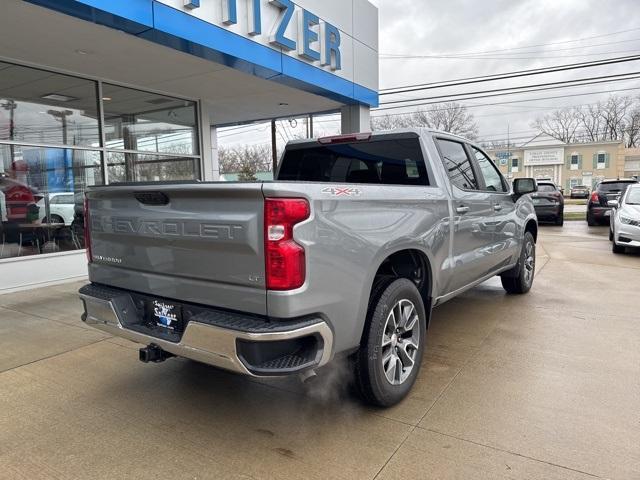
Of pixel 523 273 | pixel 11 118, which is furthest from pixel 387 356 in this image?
pixel 11 118

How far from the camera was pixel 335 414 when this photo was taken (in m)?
3.21

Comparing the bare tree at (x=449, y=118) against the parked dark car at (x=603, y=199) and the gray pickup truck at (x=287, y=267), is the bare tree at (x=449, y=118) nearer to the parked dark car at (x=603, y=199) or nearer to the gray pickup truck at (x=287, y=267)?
the parked dark car at (x=603, y=199)

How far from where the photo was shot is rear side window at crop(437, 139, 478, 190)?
430 centimetres

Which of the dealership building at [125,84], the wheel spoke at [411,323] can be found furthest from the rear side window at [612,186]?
the wheel spoke at [411,323]

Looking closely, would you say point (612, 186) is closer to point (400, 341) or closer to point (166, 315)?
point (400, 341)

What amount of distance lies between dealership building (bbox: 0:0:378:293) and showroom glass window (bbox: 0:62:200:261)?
0.06ft

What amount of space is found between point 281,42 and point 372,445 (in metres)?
7.03

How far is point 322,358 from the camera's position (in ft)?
8.50

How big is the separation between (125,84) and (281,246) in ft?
26.1

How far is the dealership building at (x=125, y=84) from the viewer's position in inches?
247

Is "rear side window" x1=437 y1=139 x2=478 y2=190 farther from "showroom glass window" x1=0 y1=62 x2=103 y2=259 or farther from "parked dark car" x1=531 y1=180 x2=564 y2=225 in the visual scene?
"parked dark car" x1=531 y1=180 x2=564 y2=225

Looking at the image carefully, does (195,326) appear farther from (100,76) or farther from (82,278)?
(100,76)

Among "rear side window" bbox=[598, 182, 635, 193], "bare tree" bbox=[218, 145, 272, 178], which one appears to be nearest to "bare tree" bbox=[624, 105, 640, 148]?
"bare tree" bbox=[218, 145, 272, 178]

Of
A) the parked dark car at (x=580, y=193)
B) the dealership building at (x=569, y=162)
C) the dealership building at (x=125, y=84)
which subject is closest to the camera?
the dealership building at (x=125, y=84)
